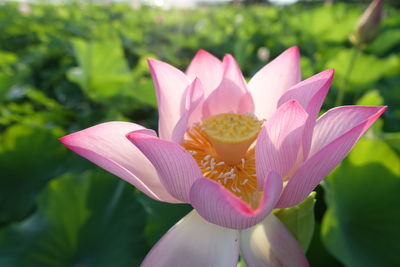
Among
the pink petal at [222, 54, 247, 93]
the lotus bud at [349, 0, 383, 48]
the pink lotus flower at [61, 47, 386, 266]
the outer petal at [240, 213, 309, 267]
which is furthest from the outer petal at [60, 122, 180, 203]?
the lotus bud at [349, 0, 383, 48]

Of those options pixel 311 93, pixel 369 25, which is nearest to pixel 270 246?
pixel 311 93

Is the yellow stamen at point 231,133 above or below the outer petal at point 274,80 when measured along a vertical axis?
below

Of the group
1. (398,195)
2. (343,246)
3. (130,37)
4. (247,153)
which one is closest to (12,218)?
(247,153)

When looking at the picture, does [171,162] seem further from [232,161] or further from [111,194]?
[111,194]

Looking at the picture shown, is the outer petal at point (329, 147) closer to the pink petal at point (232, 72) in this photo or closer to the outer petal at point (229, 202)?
the outer petal at point (229, 202)

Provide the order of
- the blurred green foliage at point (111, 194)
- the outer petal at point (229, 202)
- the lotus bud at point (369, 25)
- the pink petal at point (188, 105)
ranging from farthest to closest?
the lotus bud at point (369, 25) < the blurred green foliage at point (111, 194) < the pink petal at point (188, 105) < the outer petal at point (229, 202)

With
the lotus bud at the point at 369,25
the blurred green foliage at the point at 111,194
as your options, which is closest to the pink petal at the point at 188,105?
the blurred green foliage at the point at 111,194

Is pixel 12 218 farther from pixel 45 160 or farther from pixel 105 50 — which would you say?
pixel 105 50
